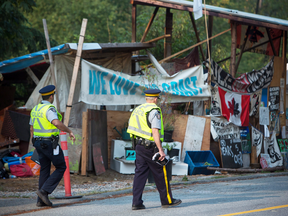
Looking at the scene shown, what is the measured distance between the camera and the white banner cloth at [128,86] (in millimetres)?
9586

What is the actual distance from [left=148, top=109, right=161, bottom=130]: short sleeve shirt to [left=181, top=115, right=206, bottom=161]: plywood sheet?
5830mm

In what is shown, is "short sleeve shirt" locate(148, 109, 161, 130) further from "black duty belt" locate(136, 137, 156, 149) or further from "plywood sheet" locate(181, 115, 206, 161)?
"plywood sheet" locate(181, 115, 206, 161)

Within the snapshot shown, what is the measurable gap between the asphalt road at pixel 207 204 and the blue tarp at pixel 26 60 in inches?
174

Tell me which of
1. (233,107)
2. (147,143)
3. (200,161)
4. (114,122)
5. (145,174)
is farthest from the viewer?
(233,107)

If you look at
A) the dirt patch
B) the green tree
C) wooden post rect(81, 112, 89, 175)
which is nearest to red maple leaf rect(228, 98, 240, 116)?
the dirt patch

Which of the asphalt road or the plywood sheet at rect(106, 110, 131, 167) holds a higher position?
the plywood sheet at rect(106, 110, 131, 167)

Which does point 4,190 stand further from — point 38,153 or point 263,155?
point 263,155

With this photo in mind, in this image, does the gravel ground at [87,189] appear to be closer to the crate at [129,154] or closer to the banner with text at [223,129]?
the crate at [129,154]

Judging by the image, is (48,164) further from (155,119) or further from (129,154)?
(129,154)

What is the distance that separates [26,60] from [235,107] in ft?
21.8

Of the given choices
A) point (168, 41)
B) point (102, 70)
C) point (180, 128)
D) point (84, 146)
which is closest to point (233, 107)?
point (180, 128)

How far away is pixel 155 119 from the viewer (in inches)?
204

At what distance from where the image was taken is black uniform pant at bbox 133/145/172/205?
5.31m

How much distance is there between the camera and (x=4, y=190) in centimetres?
729
